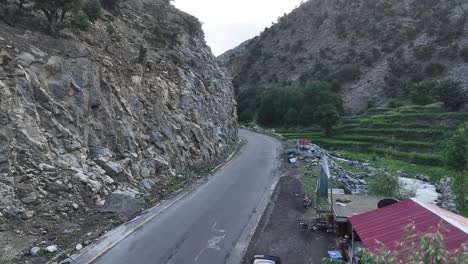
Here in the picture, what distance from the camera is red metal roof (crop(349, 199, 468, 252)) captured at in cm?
1134

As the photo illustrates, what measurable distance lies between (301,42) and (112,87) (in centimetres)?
10445

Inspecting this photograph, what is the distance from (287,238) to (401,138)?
1746 inches

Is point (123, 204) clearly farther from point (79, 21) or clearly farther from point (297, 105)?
point (297, 105)

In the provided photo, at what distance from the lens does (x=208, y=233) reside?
68.0ft

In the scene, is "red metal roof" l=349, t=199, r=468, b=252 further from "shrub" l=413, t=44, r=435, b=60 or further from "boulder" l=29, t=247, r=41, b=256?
"shrub" l=413, t=44, r=435, b=60

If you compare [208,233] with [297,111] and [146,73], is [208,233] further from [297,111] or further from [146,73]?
[297,111]

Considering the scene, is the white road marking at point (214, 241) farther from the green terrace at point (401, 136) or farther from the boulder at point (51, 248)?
the green terrace at point (401, 136)

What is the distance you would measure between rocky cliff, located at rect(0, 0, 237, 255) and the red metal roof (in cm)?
1344

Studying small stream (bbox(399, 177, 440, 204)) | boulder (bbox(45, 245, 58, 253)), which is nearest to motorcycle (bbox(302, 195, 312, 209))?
small stream (bbox(399, 177, 440, 204))

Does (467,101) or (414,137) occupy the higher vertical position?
(467,101)

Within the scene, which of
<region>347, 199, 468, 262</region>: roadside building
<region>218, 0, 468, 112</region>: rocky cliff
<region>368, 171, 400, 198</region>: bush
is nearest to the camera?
<region>347, 199, 468, 262</region>: roadside building

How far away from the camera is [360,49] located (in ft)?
351

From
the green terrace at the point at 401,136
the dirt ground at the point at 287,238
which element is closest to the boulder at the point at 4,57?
the dirt ground at the point at 287,238

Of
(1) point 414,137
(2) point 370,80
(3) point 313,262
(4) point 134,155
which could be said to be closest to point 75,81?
(4) point 134,155
